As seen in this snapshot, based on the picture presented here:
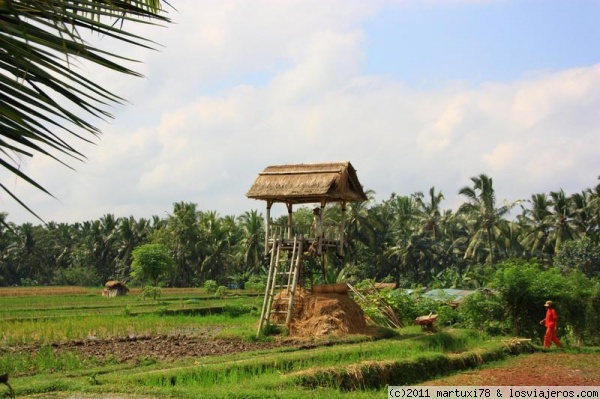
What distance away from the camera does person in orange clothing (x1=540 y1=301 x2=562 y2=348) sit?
16.0 metres

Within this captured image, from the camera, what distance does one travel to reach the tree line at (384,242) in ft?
128

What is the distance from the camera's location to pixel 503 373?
12.3m

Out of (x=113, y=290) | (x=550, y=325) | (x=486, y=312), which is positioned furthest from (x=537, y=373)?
(x=113, y=290)

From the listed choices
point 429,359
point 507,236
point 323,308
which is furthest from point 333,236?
point 507,236

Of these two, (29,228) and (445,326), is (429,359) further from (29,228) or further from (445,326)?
(29,228)

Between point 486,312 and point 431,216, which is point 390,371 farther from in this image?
point 431,216

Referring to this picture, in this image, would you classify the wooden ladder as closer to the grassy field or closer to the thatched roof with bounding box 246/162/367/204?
the grassy field

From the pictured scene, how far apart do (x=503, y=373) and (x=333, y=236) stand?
733cm

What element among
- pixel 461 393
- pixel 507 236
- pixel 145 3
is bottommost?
pixel 461 393

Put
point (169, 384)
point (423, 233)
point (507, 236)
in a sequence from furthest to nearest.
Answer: point (423, 233) → point (507, 236) → point (169, 384)

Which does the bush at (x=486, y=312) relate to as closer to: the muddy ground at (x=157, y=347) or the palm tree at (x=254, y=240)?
the muddy ground at (x=157, y=347)

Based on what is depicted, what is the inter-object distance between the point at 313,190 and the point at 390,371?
6.97 metres

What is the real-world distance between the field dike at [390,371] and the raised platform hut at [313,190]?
200 inches

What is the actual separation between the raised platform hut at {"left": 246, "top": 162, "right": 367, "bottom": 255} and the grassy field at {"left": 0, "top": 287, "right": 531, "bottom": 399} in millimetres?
2578
